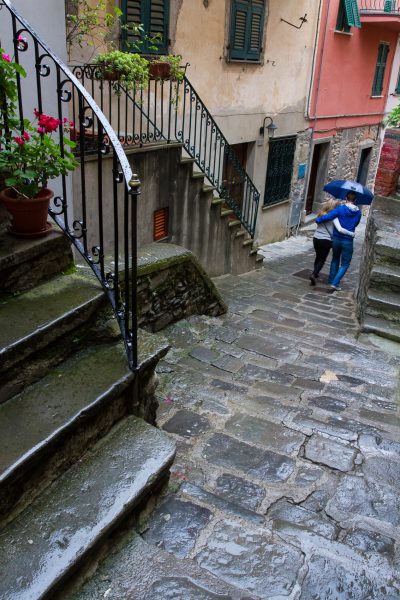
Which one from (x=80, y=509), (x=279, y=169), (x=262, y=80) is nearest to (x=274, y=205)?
(x=279, y=169)

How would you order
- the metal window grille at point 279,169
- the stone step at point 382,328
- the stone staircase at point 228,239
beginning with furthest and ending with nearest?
the metal window grille at point 279,169 → the stone staircase at point 228,239 → the stone step at point 382,328

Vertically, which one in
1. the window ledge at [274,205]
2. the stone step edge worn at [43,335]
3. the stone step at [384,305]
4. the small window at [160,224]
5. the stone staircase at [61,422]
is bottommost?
the window ledge at [274,205]

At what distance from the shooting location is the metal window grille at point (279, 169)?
11.9 meters

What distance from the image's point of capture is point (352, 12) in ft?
42.3

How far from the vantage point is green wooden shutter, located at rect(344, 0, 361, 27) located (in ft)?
41.9

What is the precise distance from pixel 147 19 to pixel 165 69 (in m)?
1.56

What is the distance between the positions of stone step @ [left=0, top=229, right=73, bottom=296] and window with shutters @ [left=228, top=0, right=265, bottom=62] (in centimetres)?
776

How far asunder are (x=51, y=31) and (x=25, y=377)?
3.09m

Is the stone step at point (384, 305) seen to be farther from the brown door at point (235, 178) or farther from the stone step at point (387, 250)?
the brown door at point (235, 178)

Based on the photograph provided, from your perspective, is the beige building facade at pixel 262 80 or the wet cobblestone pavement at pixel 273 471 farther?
the beige building facade at pixel 262 80

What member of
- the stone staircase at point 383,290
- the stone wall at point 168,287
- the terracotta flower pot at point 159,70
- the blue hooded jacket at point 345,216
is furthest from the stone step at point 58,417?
the blue hooded jacket at point 345,216

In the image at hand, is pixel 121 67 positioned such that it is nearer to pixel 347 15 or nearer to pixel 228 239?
pixel 228 239

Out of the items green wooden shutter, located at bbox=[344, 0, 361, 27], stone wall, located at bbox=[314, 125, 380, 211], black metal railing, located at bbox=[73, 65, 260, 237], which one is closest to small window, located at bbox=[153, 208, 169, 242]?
black metal railing, located at bbox=[73, 65, 260, 237]

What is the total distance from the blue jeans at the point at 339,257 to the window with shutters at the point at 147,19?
13.3 ft
